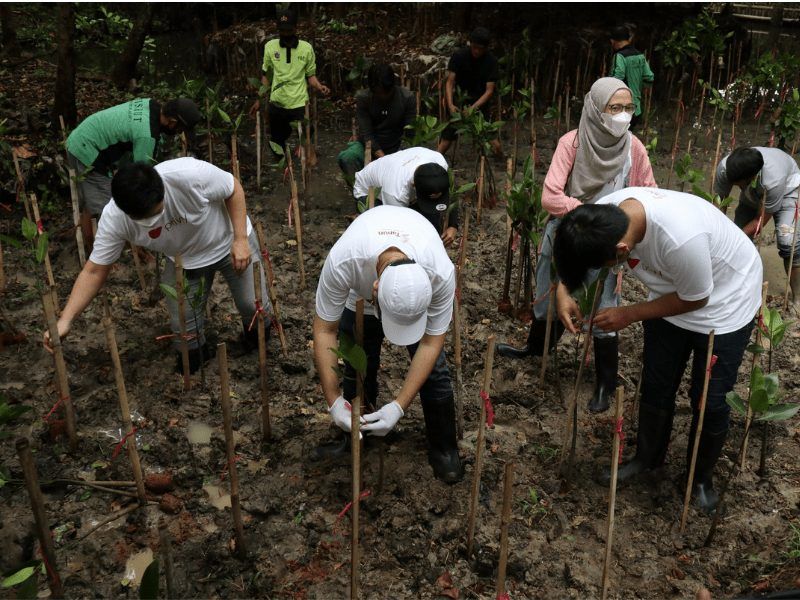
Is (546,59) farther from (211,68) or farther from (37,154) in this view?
(37,154)

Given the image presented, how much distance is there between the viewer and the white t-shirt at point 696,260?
7.52 ft

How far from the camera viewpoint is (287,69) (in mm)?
5777

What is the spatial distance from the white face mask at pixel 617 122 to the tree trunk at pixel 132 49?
5991 mm

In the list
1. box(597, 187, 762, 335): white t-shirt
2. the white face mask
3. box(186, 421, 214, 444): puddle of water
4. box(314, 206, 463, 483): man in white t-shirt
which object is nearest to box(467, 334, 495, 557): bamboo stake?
box(314, 206, 463, 483): man in white t-shirt

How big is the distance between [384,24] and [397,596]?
8846 millimetres

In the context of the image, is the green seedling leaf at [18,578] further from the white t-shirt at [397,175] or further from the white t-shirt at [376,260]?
the white t-shirt at [397,175]

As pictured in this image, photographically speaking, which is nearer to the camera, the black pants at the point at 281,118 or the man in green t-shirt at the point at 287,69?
the man in green t-shirt at the point at 287,69

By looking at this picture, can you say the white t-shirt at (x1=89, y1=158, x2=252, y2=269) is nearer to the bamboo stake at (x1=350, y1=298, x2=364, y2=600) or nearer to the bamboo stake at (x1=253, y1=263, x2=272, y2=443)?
the bamboo stake at (x1=253, y1=263, x2=272, y2=443)

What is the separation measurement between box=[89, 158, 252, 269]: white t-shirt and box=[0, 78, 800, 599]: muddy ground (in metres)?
0.76

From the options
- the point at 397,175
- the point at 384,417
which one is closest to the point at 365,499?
the point at 384,417

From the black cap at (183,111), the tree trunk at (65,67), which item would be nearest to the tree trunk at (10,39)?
the tree trunk at (65,67)

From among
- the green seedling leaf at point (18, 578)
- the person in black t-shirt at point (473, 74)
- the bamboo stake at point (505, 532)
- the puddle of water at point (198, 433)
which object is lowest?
the puddle of water at point (198, 433)

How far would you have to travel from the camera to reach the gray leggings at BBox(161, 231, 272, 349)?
3.53 meters

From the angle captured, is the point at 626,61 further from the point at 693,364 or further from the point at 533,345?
the point at 693,364
